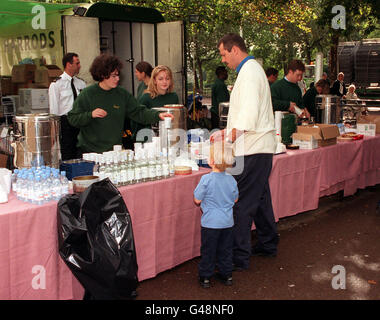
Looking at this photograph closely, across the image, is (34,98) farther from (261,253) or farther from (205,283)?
(205,283)

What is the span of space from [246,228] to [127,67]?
617 cm

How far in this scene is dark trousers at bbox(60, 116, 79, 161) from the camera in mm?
5477

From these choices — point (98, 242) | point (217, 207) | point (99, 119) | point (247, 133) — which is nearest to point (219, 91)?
point (99, 119)

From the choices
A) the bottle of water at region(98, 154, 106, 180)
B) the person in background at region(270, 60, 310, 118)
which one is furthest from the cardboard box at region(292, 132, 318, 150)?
the bottle of water at region(98, 154, 106, 180)

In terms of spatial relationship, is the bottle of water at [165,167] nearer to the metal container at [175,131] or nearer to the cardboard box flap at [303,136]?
the metal container at [175,131]

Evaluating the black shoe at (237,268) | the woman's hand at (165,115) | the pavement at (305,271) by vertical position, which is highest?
the woman's hand at (165,115)

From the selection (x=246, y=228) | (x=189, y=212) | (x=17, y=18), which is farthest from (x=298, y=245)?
(x=17, y=18)

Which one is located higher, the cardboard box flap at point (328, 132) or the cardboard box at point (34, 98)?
the cardboard box at point (34, 98)

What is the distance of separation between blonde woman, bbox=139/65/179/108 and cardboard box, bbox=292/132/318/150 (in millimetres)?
1418

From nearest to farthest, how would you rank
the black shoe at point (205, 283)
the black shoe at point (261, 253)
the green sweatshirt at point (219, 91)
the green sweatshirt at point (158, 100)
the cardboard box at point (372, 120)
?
the black shoe at point (205, 283) → the black shoe at point (261, 253) → the green sweatshirt at point (158, 100) → the cardboard box at point (372, 120) → the green sweatshirt at point (219, 91)

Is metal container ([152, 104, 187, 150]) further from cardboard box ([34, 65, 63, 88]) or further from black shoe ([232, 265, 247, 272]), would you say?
cardboard box ([34, 65, 63, 88])

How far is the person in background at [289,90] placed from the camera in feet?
18.4

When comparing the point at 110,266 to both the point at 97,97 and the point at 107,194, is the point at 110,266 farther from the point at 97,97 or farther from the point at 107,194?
the point at 97,97

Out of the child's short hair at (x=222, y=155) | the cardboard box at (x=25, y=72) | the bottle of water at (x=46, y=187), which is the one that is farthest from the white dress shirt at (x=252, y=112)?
the cardboard box at (x=25, y=72)
